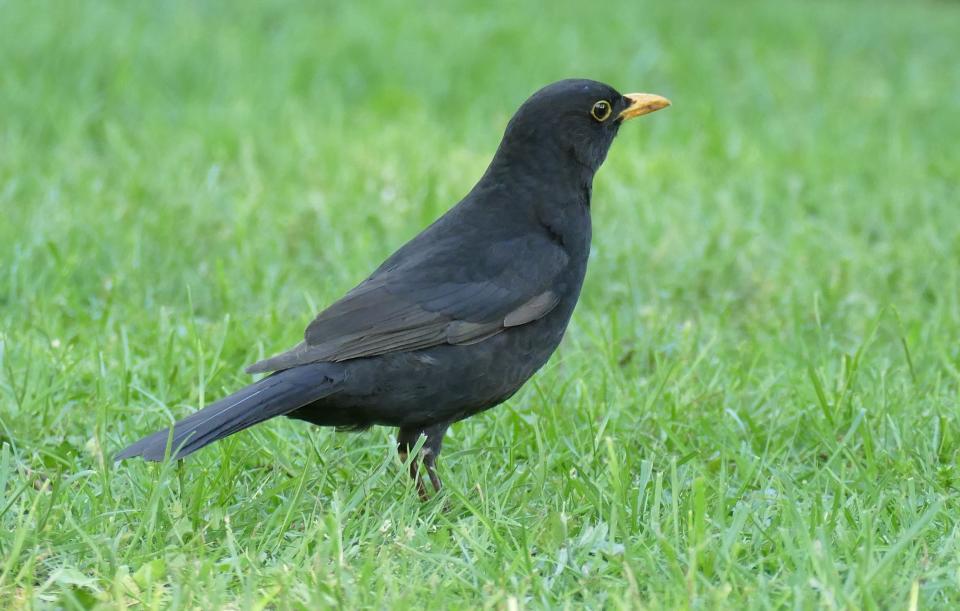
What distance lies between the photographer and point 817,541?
131 inches

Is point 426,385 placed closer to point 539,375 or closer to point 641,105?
point 539,375

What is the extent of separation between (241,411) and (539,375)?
1.62 metres

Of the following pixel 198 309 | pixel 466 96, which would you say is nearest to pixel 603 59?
pixel 466 96

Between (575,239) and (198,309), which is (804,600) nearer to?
(575,239)

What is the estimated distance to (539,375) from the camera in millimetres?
4941

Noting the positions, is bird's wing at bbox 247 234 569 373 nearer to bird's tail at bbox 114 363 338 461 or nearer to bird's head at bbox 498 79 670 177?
bird's tail at bbox 114 363 338 461

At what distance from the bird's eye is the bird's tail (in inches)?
54.8

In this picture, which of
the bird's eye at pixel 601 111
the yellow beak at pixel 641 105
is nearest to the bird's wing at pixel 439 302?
the bird's eye at pixel 601 111

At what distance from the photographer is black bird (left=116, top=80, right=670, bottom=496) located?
12.5 feet

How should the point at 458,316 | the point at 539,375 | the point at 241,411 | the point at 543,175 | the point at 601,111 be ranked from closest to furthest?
the point at 241,411
the point at 458,316
the point at 543,175
the point at 601,111
the point at 539,375

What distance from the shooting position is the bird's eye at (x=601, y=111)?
14.9 feet

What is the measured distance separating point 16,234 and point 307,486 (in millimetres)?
2710

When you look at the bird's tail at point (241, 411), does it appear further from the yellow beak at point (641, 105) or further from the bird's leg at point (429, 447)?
the yellow beak at point (641, 105)

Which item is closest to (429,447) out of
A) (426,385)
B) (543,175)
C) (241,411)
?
(426,385)
